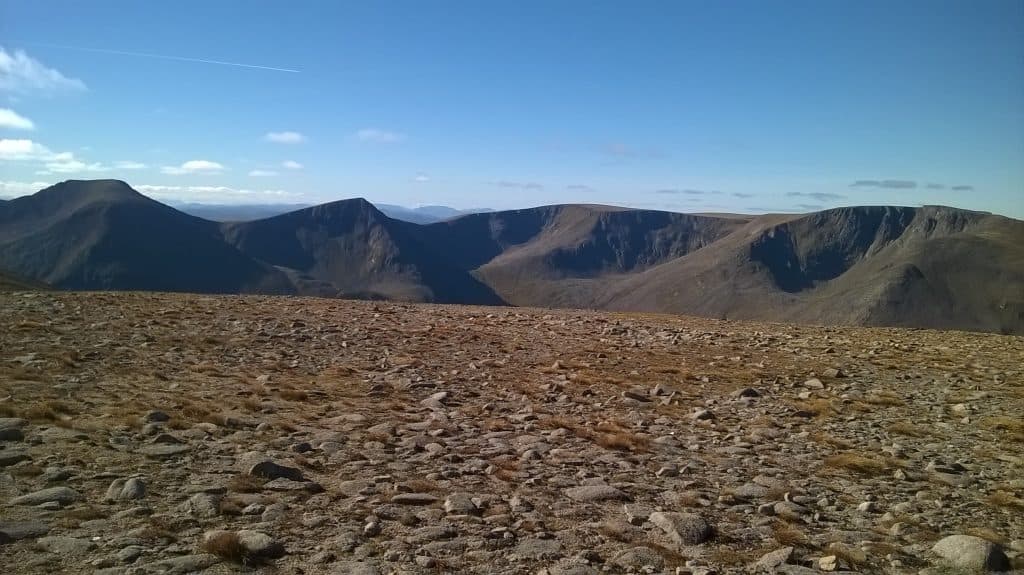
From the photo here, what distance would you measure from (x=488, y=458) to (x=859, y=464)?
20.4ft

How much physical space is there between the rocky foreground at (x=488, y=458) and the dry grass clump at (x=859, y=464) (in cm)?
4

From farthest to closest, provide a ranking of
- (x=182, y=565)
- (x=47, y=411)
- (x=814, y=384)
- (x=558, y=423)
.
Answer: (x=814, y=384) → (x=558, y=423) → (x=47, y=411) → (x=182, y=565)

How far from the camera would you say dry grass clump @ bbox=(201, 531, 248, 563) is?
654 centimetres

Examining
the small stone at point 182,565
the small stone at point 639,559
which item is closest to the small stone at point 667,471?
the small stone at point 639,559

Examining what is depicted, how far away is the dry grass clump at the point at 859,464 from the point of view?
33.0ft

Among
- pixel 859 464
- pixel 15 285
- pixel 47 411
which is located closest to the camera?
pixel 859 464

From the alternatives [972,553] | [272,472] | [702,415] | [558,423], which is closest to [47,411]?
[272,472]

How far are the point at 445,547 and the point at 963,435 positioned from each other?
10.9 m

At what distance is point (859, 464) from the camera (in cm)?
1021

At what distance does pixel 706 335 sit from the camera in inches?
977

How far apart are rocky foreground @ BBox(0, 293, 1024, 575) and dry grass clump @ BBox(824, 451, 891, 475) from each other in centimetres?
4

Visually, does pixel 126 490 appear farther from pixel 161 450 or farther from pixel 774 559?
pixel 774 559

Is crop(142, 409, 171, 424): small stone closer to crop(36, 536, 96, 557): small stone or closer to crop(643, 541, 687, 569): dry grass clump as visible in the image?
crop(36, 536, 96, 557): small stone


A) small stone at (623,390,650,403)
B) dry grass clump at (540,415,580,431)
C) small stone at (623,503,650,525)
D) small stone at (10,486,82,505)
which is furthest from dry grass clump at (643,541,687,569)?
small stone at (623,390,650,403)
